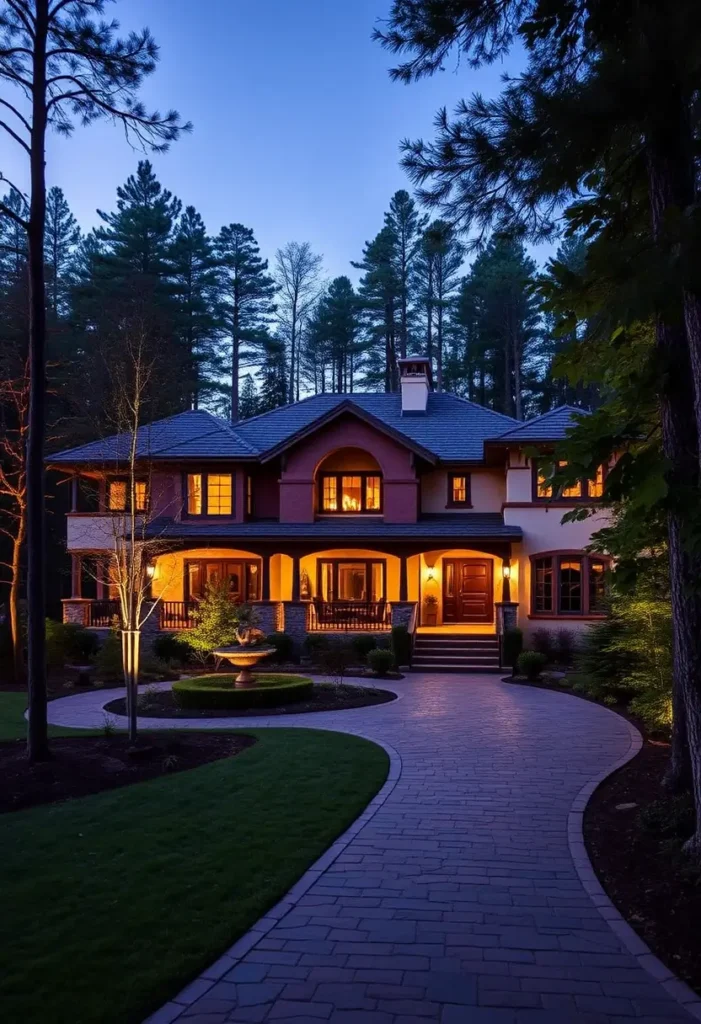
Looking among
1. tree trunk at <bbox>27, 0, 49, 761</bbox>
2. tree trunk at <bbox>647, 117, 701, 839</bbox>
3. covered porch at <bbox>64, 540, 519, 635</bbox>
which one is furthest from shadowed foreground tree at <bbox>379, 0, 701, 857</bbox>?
covered porch at <bbox>64, 540, 519, 635</bbox>

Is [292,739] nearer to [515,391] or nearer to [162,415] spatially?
[162,415]

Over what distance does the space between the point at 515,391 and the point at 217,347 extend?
16.1 m

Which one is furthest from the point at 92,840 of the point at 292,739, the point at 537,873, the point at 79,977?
the point at 292,739

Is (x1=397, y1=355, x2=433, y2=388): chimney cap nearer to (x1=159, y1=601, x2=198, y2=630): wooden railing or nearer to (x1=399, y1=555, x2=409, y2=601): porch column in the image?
(x1=399, y1=555, x2=409, y2=601): porch column

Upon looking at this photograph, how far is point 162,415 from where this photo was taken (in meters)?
31.0

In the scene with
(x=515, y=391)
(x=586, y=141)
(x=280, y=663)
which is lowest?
(x=280, y=663)

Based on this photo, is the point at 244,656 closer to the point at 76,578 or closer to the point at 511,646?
the point at 511,646

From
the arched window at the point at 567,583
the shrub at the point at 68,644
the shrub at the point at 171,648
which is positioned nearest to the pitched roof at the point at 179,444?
the shrub at the point at 68,644

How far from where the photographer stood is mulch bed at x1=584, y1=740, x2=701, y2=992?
4793mm

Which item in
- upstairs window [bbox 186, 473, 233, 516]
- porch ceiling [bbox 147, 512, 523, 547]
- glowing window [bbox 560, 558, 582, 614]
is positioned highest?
upstairs window [bbox 186, 473, 233, 516]

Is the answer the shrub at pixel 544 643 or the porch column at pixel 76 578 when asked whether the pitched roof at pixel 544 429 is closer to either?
the shrub at pixel 544 643

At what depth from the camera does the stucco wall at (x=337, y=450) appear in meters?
22.5

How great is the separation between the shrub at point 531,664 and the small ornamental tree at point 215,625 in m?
6.96

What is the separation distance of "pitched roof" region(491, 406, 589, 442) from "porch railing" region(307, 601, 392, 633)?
238 inches
